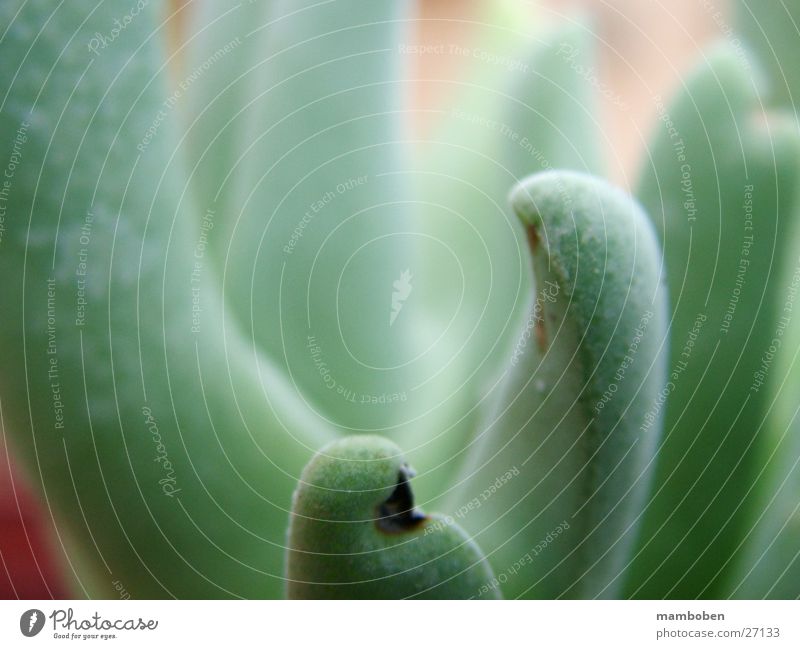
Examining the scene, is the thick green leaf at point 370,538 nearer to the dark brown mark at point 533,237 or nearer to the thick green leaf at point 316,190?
the thick green leaf at point 316,190

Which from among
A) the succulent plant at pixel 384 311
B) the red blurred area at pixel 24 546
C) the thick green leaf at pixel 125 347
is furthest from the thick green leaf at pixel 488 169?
the red blurred area at pixel 24 546

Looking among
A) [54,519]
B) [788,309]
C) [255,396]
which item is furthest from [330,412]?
[788,309]

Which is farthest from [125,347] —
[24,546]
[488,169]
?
[488,169]

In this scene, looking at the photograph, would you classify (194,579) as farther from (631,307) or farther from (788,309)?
(788,309)

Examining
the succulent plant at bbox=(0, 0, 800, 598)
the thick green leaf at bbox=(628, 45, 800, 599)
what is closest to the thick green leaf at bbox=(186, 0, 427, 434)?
the succulent plant at bbox=(0, 0, 800, 598)

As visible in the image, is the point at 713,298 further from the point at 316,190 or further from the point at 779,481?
the point at 316,190
